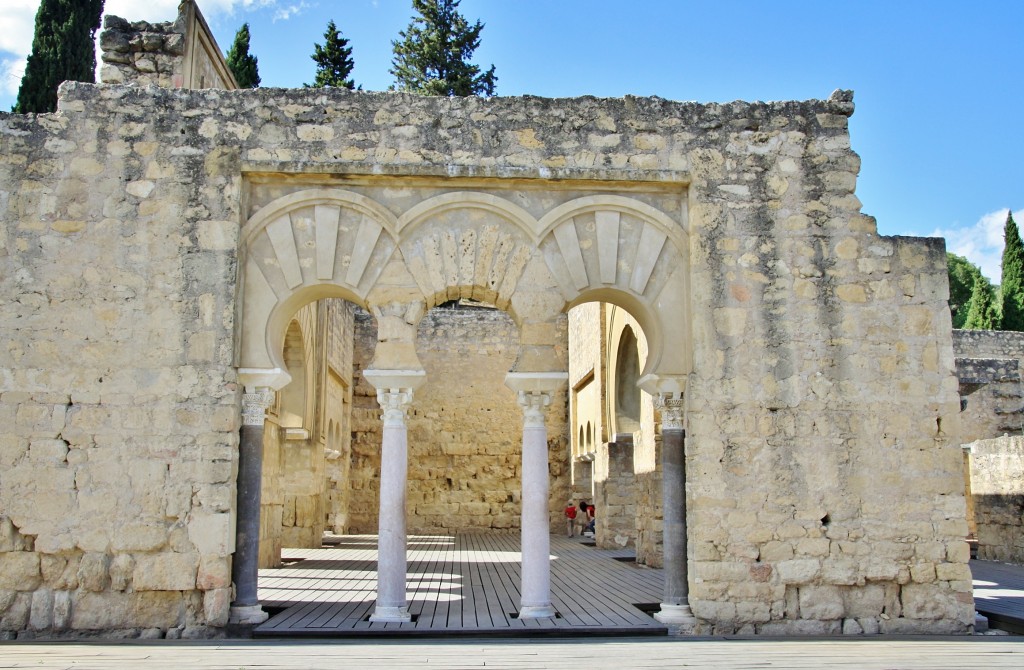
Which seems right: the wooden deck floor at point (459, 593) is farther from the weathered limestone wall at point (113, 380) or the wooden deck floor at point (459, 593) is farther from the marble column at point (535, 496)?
the weathered limestone wall at point (113, 380)

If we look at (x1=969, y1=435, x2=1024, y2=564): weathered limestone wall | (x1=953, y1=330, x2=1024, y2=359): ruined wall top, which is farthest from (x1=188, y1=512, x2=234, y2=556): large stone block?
(x1=953, y1=330, x2=1024, y2=359): ruined wall top

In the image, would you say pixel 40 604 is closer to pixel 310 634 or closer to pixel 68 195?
pixel 310 634

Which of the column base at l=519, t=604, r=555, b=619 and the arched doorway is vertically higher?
the arched doorway

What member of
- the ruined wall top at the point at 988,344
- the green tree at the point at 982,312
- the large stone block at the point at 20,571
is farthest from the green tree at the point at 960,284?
the large stone block at the point at 20,571

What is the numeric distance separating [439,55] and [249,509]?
23451mm

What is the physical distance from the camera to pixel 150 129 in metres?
7.36

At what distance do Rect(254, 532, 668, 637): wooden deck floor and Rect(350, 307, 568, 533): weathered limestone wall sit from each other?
475cm

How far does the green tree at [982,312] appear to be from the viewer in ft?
92.2

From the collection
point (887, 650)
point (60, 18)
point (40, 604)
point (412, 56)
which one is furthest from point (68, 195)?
point (412, 56)

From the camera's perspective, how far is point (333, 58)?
27.1 metres

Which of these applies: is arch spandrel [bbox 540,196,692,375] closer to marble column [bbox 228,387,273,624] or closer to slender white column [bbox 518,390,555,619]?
slender white column [bbox 518,390,555,619]

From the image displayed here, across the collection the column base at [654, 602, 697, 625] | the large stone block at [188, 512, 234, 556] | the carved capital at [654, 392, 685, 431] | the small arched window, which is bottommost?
the column base at [654, 602, 697, 625]

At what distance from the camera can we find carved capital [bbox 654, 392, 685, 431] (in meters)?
7.39

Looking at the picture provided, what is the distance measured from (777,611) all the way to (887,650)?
3.11 feet
